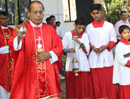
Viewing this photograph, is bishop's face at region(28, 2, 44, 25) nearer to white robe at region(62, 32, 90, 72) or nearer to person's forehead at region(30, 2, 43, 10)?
person's forehead at region(30, 2, 43, 10)

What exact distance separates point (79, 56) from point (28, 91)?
183cm

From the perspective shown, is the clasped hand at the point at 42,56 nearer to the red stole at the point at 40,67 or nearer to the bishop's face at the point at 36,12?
the red stole at the point at 40,67

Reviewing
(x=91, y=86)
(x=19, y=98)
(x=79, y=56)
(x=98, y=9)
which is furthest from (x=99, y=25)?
(x=19, y=98)

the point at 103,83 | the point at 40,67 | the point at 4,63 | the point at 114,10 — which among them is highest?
the point at 114,10

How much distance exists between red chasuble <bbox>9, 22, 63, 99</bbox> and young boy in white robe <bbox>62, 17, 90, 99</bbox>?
3.96 feet

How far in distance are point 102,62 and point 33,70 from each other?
200cm

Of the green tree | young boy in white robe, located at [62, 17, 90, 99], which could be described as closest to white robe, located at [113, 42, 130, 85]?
young boy in white robe, located at [62, 17, 90, 99]

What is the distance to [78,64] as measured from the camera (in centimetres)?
501

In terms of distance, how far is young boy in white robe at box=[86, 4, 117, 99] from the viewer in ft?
16.7

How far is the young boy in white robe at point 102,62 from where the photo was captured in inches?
200

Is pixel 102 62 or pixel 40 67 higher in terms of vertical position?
pixel 40 67

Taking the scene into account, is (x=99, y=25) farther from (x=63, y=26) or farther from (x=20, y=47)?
(x=63, y=26)

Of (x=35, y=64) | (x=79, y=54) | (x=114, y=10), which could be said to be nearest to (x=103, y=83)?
(x=79, y=54)

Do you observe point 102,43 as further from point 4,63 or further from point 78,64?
point 4,63
